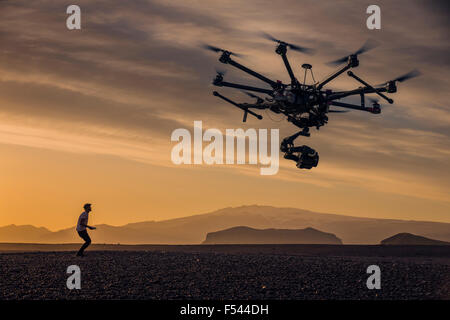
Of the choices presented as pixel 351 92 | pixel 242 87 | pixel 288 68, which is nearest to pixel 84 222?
pixel 242 87

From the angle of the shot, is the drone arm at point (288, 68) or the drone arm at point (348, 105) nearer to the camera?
the drone arm at point (288, 68)

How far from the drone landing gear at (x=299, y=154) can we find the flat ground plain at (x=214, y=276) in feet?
18.2

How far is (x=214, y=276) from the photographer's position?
25422mm

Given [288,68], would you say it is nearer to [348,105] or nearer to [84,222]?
[348,105]

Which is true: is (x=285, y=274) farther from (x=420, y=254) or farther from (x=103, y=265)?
(x=420, y=254)

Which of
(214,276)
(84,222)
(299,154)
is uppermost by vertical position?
(299,154)

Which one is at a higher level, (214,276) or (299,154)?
(299,154)

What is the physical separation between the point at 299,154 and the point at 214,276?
1020 cm

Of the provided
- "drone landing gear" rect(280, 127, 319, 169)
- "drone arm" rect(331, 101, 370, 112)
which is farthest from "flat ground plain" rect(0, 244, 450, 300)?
"drone arm" rect(331, 101, 370, 112)

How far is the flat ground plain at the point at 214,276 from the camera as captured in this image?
23492mm

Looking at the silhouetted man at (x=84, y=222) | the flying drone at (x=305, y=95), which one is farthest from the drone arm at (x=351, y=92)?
the silhouetted man at (x=84, y=222)

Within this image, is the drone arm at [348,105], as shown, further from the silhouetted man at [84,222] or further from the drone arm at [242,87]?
the silhouetted man at [84,222]

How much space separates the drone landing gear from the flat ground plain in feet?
18.2
